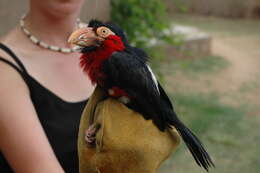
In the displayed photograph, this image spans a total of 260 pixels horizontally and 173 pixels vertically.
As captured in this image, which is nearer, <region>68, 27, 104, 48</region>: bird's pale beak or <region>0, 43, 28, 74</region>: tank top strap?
<region>68, 27, 104, 48</region>: bird's pale beak

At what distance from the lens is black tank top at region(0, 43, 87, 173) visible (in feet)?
5.19

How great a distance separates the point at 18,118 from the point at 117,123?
1.12 feet

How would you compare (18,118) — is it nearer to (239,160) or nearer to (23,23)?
(23,23)

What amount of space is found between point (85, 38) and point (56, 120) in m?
0.44

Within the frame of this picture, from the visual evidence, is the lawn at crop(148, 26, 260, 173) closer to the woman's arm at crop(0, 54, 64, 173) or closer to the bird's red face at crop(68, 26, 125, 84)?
the woman's arm at crop(0, 54, 64, 173)

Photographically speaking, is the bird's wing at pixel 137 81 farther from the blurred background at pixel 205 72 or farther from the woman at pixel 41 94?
the blurred background at pixel 205 72

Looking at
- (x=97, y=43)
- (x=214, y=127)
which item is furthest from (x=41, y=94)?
(x=214, y=127)

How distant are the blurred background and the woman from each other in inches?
67.2

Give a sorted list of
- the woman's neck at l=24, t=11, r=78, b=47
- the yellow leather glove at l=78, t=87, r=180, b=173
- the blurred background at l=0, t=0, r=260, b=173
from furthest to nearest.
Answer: the blurred background at l=0, t=0, r=260, b=173 → the woman's neck at l=24, t=11, r=78, b=47 → the yellow leather glove at l=78, t=87, r=180, b=173

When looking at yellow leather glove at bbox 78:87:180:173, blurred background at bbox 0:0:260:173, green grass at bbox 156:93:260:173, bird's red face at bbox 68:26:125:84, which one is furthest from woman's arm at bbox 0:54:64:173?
green grass at bbox 156:93:260:173

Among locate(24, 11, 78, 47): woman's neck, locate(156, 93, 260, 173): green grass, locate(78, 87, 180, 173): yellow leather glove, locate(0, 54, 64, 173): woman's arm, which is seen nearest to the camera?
locate(78, 87, 180, 173): yellow leather glove

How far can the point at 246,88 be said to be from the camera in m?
6.12

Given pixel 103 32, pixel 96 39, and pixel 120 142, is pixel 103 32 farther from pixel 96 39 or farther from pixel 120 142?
pixel 120 142

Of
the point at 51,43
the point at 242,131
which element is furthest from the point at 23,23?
the point at 242,131
